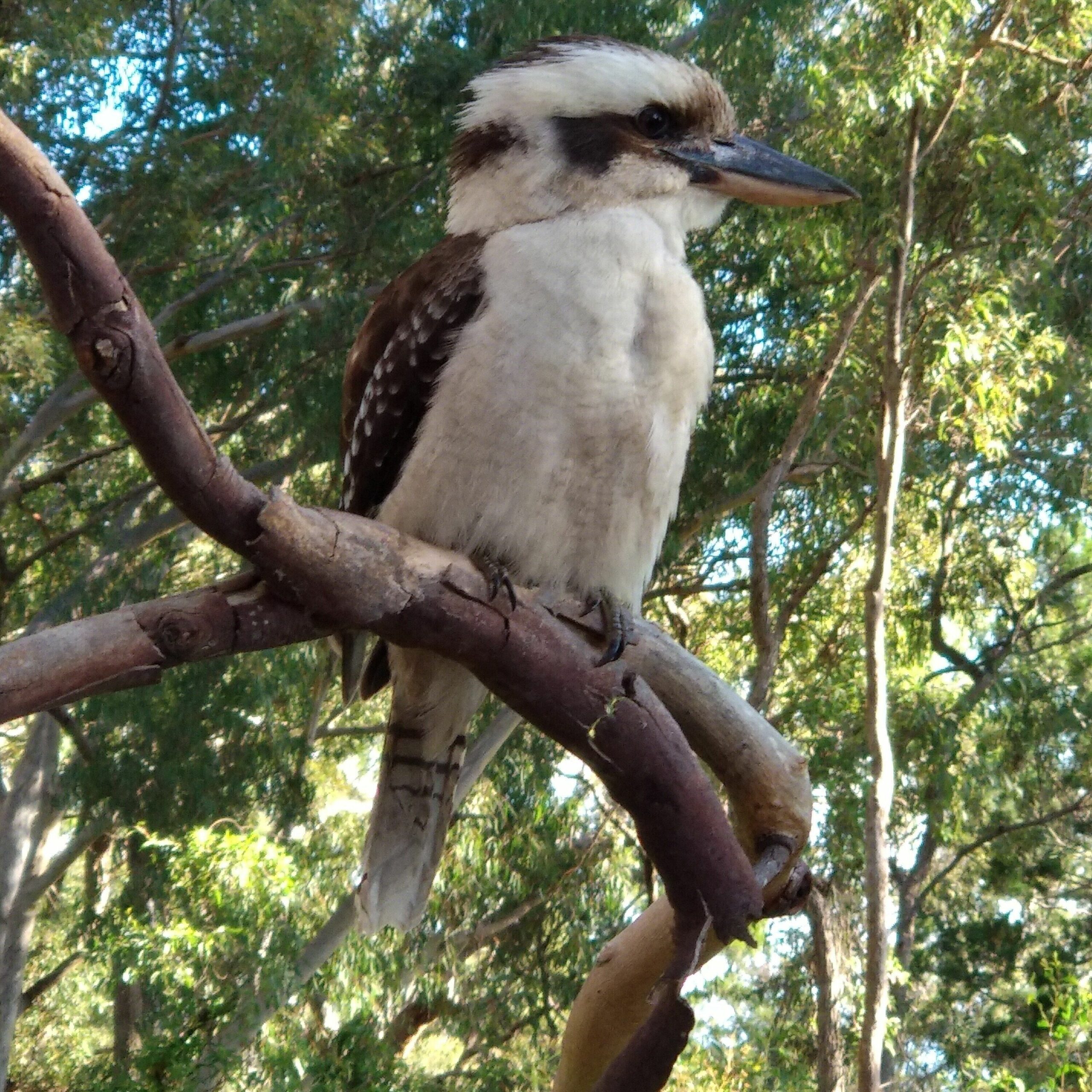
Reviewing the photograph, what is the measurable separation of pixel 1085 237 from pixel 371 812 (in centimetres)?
420

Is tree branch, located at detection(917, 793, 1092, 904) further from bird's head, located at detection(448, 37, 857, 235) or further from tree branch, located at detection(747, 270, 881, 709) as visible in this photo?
bird's head, located at detection(448, 37, 857, 235)

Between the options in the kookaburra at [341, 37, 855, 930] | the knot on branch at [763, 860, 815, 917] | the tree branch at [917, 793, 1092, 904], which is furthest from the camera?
the tree branch at [917, 793, 1092, 904]

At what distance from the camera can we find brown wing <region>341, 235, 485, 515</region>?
186 centimetres

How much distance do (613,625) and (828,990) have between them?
320 cm

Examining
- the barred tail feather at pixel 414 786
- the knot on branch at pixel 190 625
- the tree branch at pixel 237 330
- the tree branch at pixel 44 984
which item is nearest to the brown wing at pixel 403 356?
the barred tail feather at pixel 414 786

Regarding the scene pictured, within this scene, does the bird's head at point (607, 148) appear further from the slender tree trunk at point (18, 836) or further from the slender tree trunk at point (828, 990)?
the slender tree trunk at point (18, 836)

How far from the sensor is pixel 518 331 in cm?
175

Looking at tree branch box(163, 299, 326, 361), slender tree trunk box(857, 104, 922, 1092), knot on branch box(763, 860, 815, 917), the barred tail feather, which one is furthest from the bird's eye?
tree branch box(163, 299, 326, 361)

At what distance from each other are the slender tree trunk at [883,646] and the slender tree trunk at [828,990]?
48 cm

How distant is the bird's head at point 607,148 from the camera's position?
2021mm

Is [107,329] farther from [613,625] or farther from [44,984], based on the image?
[44,984]

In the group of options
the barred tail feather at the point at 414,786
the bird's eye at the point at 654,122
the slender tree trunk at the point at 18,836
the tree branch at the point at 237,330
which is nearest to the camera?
the barred tail feather at the point at 414,786

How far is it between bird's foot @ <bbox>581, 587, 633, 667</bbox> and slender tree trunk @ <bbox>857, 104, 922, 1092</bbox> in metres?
2.17

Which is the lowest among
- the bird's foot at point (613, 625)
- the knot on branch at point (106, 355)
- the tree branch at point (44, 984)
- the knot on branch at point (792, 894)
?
the knot on branch at point (106, 355)
